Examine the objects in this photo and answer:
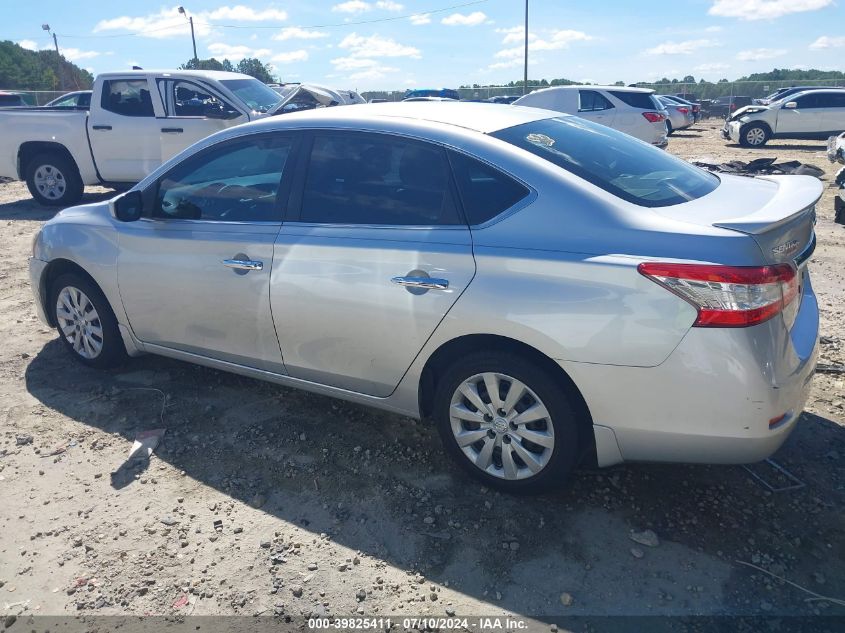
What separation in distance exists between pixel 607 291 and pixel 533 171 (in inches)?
26.1

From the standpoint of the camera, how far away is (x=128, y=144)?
33.3 ft

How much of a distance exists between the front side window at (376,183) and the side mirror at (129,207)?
1.23 m

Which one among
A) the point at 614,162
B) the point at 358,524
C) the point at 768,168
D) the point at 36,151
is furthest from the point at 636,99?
the point at 358,524

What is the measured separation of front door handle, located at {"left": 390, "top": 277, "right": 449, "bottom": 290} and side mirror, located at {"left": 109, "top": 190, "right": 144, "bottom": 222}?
6.25ft

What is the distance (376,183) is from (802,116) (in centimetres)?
1972

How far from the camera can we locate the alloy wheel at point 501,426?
2.93 meters

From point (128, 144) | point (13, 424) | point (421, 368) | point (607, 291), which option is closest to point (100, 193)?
point (128, 144)

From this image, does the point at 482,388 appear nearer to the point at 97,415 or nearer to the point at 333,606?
the point at 333,606

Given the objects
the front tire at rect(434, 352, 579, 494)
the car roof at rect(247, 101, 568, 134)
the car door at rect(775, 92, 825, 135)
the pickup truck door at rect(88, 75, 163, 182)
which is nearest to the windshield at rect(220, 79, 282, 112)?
the pickup truck door at rect(88, 75, 163, 182)

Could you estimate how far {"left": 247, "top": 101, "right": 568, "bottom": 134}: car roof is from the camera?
10.8 ft

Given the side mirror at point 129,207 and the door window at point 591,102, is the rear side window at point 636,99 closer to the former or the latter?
the door window at point 591,102

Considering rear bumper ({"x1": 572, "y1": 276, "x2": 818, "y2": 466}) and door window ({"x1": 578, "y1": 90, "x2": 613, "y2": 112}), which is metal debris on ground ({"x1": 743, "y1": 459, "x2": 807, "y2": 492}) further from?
door window ({"x1": 578, "y1": 90, "x2": 613, "y2": 112})

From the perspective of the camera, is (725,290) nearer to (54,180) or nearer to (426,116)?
(426,116)

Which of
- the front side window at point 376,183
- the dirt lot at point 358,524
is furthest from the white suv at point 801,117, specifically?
the front side window at point 376,183
